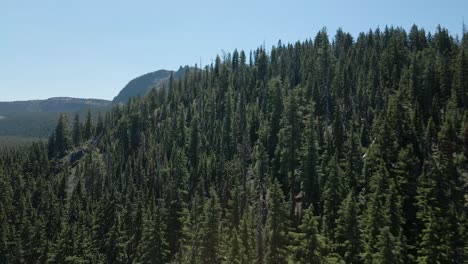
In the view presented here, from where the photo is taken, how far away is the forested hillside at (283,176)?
60.9 metres

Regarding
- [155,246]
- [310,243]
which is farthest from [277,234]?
[155,246]

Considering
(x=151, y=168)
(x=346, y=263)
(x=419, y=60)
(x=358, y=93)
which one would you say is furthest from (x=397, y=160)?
(x=151, y=168)

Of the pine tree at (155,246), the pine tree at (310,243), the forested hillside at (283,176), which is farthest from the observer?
the pine tree at (155,246)

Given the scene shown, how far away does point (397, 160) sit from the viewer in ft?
283

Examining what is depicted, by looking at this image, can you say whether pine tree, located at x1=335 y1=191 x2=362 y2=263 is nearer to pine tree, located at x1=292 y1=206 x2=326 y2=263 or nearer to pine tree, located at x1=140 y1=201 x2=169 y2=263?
pine tree, located at x1=292 y1=206 x2=326 y2=263

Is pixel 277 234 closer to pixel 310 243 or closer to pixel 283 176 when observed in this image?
pixel 310 243

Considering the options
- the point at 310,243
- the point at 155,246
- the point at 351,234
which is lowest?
the point at 155,246

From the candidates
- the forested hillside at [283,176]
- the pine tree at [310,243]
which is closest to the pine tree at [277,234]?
the forested hillside at [283,176]

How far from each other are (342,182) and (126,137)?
128836mm

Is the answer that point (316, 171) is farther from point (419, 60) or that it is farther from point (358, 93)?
point (419, 60)

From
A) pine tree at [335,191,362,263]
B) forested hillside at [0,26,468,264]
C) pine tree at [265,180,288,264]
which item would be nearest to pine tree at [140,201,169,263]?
forested hillside at [0,26,468,264]

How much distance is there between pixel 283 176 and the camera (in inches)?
3964

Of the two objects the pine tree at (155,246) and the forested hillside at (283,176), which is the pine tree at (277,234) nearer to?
the forested hillside at (283,176)

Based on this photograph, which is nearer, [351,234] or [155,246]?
[351,234]
